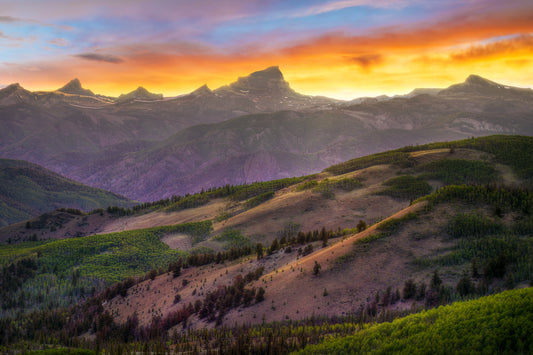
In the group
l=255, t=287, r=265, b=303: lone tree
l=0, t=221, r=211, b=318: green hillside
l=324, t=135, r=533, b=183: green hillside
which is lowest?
l=0, t=221, r=211, b=318: green hillside

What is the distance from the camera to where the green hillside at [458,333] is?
421 inches

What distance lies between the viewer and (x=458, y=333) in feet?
39.3

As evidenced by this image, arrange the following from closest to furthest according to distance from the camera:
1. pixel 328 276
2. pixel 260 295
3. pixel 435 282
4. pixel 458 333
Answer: pixel 458 333 → pixel 435 282 → pixel 260 295 → pixel 328 276

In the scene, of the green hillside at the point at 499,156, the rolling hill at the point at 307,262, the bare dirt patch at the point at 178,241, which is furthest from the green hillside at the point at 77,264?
the green hillside at the point at 499,156

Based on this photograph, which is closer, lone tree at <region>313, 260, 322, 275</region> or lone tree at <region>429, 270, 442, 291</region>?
lone tree at <region>429, 270, 442, 291</region>

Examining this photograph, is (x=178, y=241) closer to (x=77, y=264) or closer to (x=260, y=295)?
(x=77, y=264)

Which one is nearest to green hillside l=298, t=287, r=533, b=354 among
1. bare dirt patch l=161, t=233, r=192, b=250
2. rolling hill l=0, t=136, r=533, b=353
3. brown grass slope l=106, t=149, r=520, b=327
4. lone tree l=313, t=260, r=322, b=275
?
rolling hill l=0, t=136, r=533, b=353

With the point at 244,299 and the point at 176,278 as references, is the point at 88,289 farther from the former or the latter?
the point at 244,299

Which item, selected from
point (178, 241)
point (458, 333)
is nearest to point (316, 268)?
point (458, 333)

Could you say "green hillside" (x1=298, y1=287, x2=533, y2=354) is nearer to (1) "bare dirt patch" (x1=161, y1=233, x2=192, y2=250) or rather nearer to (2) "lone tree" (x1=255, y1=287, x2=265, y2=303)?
(2) "lone tree" (x1=255, y1=287, x2=265, y2=303)

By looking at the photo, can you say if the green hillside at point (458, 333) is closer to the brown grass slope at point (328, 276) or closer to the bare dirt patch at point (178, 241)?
the brown grass slope at point (328, 276)

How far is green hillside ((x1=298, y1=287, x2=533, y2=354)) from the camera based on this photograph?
35.1 feet

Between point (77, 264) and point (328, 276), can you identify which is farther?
point (77, 264)

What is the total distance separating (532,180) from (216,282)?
5114 centimetres
